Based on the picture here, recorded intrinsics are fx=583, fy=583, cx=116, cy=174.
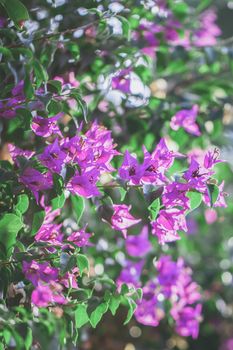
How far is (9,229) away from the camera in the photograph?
79cm

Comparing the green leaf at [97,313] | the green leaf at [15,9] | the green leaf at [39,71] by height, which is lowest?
the green leaf at [97,313]

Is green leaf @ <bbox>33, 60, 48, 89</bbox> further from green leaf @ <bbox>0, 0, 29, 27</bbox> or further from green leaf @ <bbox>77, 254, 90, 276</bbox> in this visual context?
green leaf @ <bbox>77, 254, 90, 276</bbox>

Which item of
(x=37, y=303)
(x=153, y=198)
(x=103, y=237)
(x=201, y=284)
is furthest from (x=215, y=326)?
(x=153, y=198)

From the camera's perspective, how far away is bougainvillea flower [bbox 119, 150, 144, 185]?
0.80 m

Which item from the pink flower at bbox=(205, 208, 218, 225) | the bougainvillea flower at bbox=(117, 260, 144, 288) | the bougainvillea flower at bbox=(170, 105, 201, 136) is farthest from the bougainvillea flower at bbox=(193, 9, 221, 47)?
the bougainvillea flower at bbox=(117, 260, 144, 288)

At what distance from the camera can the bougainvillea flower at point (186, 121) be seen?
3.75 ft

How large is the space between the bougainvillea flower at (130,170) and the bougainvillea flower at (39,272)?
169 mm

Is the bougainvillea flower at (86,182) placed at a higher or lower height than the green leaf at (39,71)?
lower

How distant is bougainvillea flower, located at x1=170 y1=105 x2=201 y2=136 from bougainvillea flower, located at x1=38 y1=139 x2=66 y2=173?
42 cm

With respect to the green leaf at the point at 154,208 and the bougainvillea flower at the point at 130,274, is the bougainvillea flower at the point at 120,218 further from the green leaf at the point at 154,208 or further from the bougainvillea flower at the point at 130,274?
the bougainvillea flower at the point at 130,274

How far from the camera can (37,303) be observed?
918 mm

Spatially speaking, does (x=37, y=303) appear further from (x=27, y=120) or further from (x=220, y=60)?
(x=220, y=60)

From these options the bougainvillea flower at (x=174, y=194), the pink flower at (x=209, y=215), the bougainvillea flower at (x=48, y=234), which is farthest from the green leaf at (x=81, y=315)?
the pink flower at (x=209, y=215)

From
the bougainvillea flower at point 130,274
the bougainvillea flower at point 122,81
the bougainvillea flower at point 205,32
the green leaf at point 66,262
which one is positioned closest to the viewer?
the green leaf at point 66,262
